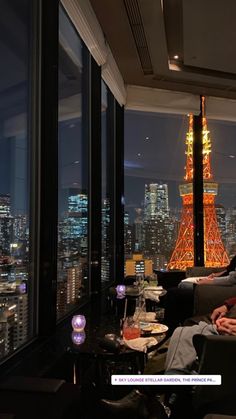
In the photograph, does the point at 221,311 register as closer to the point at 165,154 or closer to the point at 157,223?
the point at 157,223

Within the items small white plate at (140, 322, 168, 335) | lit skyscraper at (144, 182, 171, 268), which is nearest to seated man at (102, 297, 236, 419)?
small white plate at (140, 322, 168, 335)

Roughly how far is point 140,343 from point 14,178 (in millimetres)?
1124

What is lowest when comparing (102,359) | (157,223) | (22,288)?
(102,359)

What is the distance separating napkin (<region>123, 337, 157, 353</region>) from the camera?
5.93 ft

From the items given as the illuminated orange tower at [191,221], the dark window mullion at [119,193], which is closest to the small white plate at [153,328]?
the dark window mullion at [119,193]

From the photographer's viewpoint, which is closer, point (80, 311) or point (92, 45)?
point (80, 311)

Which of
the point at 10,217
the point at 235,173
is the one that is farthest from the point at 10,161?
the point at 235,173

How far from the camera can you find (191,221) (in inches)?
230

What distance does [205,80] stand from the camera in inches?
195

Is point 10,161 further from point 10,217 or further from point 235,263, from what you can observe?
point 235,263

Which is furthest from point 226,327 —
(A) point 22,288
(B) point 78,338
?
(A) point 22,288

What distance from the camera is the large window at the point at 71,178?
2.89 meters

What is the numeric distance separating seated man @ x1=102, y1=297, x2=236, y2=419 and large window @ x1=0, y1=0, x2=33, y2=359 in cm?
86

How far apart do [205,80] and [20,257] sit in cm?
384
